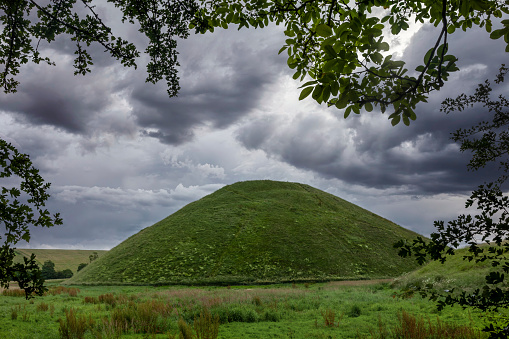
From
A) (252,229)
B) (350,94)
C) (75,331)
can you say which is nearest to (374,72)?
(350,94)

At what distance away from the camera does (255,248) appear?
5362cm

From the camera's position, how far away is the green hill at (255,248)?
46.7 m

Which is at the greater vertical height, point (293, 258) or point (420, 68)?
point (420, 68)

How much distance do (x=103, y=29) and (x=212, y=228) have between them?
58474mm

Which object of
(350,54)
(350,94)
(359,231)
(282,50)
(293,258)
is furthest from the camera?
(359,231)

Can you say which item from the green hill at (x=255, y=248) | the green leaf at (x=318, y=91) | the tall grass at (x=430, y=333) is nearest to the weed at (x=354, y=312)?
the tall grass at (x=430, y=333)

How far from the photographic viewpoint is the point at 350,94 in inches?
95.3

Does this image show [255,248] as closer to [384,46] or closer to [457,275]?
[457,275]

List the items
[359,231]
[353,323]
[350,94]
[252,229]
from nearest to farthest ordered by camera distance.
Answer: [350,94] → [353,323] → [252,229] → [359,231]

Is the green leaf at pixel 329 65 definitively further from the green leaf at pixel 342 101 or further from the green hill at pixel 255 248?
the green hill at pixel 255 248

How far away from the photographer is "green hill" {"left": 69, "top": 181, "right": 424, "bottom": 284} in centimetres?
4669

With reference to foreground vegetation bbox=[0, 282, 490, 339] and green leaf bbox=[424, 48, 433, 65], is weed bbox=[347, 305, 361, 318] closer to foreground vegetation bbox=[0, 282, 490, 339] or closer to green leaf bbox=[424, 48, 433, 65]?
foreground vegetation bbox=[0, 282, 490, 339]

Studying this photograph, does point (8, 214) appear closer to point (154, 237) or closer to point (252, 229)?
point (252, 229)

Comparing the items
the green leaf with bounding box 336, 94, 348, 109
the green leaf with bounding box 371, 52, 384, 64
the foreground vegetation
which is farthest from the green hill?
the green leaf with bounding box 371, 52, 384, 64
